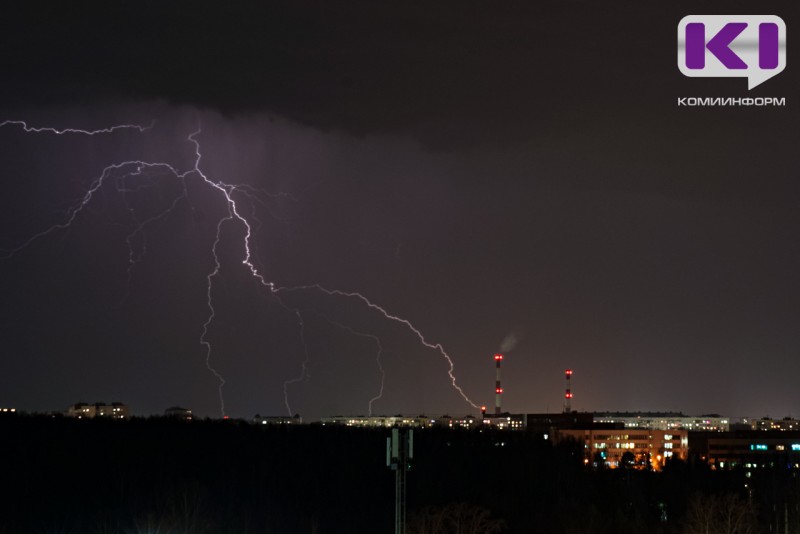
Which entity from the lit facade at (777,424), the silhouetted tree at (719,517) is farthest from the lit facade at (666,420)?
the silhouetted tree at (719,517)

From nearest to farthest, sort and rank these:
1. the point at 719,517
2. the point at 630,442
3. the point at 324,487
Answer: the point at 719,517 → the point at 324,487 → the point at 630,442

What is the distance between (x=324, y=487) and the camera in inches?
2557

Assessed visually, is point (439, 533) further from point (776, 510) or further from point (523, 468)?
point (523, 468)

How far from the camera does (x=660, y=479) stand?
240 feet

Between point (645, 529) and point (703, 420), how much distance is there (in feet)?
433

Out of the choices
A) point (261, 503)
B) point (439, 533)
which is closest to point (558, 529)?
point (439, 533)

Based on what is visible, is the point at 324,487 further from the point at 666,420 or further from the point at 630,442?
the point at 666,420

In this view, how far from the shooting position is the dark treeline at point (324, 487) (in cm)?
4966

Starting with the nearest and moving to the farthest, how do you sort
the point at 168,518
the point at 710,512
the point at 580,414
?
the point at 168,518
the point at 710,512
the point at 580,414

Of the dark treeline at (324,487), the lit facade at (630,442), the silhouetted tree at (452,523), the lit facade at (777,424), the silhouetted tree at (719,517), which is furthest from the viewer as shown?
the lit facade at (777,424)

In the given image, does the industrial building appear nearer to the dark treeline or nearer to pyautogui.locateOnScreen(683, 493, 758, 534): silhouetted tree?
the dark treeline

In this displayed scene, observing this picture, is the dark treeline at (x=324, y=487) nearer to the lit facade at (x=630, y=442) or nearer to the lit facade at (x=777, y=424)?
the lit facade at (x=630, y=442)

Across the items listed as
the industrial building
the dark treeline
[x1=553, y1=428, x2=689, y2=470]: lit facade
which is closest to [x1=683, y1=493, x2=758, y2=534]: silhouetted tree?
the dark treeline

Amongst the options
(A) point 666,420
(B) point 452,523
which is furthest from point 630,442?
(B) point 452,523
